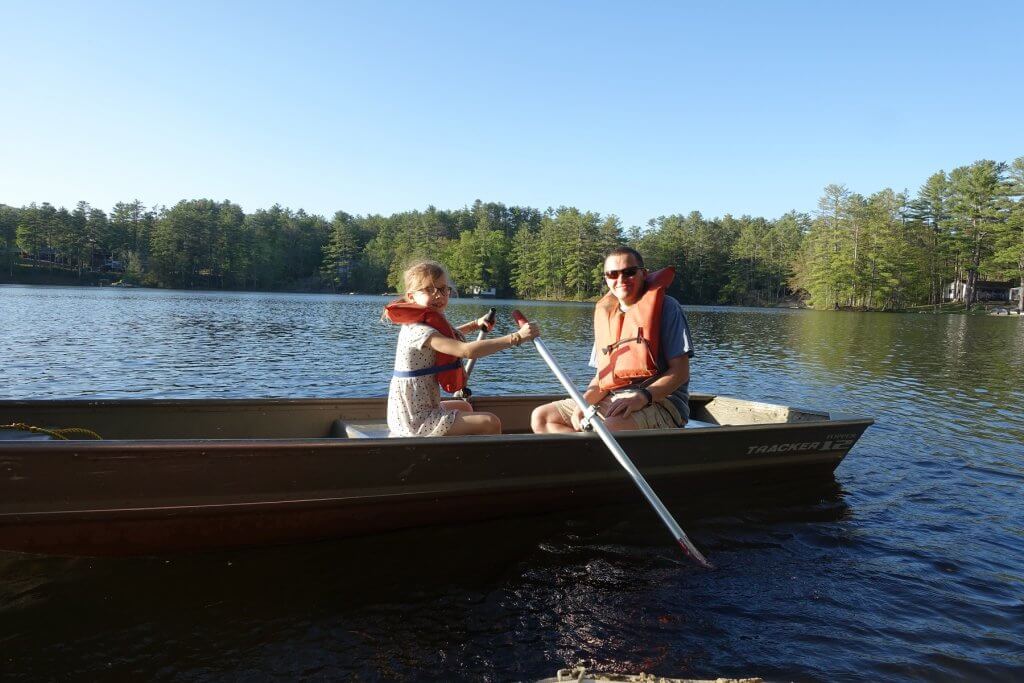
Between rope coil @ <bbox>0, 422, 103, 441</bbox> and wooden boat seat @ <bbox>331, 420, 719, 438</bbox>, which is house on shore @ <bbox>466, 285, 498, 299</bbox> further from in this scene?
rope coil @ <bbox>0, 422, 103, 441</bbox>

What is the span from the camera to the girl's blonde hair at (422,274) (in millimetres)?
5074

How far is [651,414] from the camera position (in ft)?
20.1

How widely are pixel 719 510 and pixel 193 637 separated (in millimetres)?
4895

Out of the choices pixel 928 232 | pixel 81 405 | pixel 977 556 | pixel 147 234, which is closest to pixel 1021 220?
pixel 928 232

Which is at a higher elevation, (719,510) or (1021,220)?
(1021,220)

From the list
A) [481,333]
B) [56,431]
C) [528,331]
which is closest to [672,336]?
[528,331]

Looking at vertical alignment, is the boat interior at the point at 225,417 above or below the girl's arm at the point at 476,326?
below

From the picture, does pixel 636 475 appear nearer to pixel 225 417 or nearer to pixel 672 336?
pixel 672 336

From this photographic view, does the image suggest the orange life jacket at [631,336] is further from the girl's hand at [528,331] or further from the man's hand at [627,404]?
the girl's hand at [528,331]

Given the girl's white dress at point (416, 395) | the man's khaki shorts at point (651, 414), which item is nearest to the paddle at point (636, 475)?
the man's khaki shorts at point (651, 414)

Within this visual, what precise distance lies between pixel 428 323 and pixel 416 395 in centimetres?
59

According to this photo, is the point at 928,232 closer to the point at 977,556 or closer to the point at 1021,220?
the point at 1021,220

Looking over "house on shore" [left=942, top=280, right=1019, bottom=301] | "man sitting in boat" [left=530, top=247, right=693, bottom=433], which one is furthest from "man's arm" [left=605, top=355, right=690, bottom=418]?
"house on shore" [left=942, top=280, right=1019, bottom=301]

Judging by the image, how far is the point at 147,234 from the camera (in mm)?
106250
